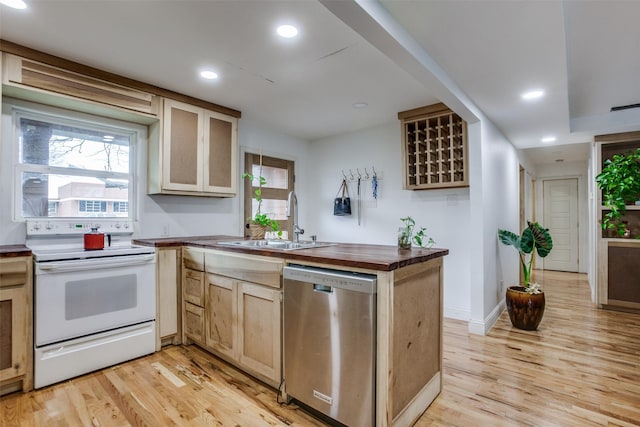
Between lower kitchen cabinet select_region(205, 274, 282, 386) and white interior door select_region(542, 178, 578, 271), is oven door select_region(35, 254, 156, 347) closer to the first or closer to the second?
lower kitchen cabinet select_region(205, 274, 282, 386)

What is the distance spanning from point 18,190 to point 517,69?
3.98m

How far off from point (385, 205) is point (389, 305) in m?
2.87

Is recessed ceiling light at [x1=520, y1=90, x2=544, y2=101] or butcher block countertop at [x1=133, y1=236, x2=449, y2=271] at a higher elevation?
recessed ceiling light at [x1=520, y1=90, x2=544, y2=101]

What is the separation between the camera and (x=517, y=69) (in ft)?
7.76

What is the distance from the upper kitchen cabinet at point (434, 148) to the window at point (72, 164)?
9.73 feet

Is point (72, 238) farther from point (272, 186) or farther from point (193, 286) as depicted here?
point (272, 186)

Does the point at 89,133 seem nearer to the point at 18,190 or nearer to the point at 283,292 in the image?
the point at 18,190

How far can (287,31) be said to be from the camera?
2.16m

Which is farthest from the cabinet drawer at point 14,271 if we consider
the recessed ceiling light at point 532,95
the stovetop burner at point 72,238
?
the recessed ceiling light at point 532,95

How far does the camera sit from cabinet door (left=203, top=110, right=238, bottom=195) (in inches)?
137

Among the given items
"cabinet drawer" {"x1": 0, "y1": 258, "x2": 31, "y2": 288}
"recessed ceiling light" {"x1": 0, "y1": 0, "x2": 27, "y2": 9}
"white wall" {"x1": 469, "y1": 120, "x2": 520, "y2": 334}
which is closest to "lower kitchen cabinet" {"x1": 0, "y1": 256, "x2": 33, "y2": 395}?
"cabinet drawer" {"x1": 0, "y1": 258, "x2": 31, "y2": 288}

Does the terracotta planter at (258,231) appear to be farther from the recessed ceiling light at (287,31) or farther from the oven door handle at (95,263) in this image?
the recessed ceiling light at (287,31)

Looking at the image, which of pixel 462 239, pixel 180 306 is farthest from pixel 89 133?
pixel 462 239

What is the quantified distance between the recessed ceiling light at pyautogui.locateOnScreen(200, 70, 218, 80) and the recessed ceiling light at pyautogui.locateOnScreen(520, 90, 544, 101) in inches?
107
